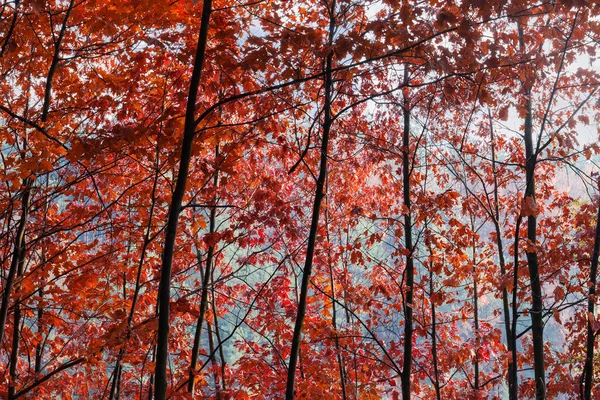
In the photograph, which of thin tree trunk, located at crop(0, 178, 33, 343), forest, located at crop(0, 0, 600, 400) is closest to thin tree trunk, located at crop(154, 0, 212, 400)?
forest, located at crop(0, 0, 600, 400)

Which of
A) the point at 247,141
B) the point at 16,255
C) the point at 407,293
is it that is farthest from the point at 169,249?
the point at 407,293

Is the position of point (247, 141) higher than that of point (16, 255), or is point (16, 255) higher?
point (247, 141)

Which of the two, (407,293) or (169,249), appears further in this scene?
(407,293)

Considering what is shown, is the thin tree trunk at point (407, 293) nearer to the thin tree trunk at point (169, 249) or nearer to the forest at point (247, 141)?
the forest at point (247, 141)

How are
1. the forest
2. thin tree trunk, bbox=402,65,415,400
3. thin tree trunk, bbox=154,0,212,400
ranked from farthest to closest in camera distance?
thin tree trunk, bbox=402,65,415,400 < the forest < thin tree trunk, bbox=154,0,212,400

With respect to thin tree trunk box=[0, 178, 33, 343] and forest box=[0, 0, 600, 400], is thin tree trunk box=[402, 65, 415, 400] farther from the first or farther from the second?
thin tree trunk box=[0, 178, 33, 343]

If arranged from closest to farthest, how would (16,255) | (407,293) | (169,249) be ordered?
1. (169,249)
2. (16,255)
3. (407,293)

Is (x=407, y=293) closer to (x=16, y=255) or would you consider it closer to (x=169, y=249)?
(x=169, y=249)

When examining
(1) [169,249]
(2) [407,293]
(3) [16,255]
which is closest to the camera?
(1) [169,249]

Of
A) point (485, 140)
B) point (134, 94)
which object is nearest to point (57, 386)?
point (134, 94)

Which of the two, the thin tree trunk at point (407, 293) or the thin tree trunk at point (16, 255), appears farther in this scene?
the thin tree trunk at point (407, 293)

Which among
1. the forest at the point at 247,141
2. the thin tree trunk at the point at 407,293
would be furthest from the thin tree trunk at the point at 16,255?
the thin tree trunk at the point at 407,293

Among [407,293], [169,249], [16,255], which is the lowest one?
[169,249]

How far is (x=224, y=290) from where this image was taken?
30.3 feet
